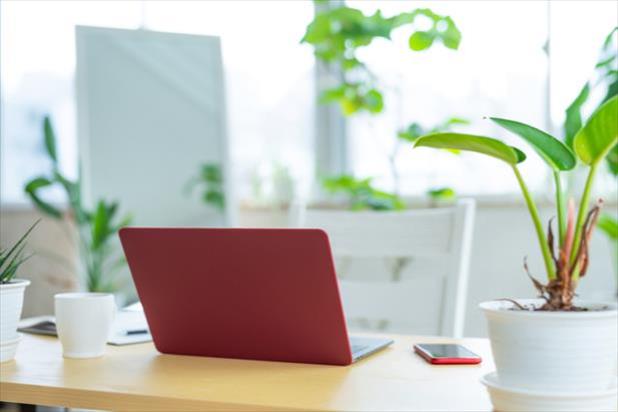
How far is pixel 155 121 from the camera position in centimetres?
364

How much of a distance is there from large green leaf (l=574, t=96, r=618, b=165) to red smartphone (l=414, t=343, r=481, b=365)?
40 cm

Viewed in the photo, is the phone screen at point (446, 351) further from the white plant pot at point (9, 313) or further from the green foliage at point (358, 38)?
the green foliage at point (358, 38)

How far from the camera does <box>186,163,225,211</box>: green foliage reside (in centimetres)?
364

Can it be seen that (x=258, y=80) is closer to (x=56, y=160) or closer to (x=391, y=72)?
(x=391, y=72)

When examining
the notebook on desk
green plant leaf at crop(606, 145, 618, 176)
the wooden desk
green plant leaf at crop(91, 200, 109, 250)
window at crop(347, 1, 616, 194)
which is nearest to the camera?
the wooden desk

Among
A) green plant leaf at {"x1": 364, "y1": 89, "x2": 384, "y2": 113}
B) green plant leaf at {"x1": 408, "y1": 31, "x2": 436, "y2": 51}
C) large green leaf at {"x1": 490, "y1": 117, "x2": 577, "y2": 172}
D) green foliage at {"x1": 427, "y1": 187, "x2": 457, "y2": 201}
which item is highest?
green plant leaf at {"x1": 408, "y1": 31, "x2": 436, "y2": 51}

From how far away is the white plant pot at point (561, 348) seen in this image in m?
0.77

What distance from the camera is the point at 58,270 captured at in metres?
3.77

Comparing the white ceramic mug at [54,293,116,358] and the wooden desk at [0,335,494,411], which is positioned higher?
the white ceramic mug at [54,293,116,358]

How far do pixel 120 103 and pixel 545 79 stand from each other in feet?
5.68

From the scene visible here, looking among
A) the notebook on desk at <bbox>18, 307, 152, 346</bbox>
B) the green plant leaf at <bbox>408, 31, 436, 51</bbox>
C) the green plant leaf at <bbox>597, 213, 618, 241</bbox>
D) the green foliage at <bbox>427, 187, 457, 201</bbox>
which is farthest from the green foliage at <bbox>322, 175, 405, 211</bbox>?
the notebook on desk at <bbox>18, 307, 152, 346</bbox>

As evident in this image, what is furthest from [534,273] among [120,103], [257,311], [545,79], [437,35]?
[257,311]

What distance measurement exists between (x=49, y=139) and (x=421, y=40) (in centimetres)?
173

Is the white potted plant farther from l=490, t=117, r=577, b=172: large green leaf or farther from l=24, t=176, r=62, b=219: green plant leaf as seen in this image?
l=24, t=176, r=62, b=219: green plant leaf
